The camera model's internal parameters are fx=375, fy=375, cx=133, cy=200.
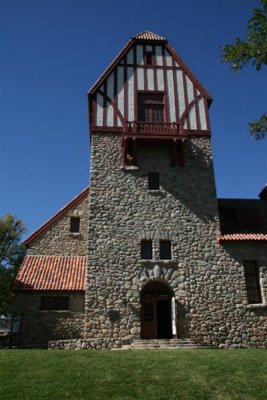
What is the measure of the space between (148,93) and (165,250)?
28.7 feet

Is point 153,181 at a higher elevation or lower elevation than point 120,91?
lower

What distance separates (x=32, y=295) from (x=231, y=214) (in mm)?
11268

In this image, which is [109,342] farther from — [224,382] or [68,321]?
[224,382]

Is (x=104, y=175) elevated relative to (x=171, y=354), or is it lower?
elevated

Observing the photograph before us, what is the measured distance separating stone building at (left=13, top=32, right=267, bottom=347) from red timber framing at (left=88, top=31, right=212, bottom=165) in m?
0.06

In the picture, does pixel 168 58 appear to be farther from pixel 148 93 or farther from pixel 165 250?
pixel 165 250

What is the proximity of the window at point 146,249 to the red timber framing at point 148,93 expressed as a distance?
170 inches

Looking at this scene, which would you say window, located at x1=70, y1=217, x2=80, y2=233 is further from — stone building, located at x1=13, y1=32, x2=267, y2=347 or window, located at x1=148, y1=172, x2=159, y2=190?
window, located at x1=148, y1=172, x2=159, y2=190

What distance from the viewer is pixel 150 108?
2053cm

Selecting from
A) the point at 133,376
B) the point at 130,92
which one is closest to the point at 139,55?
the point at 130,92

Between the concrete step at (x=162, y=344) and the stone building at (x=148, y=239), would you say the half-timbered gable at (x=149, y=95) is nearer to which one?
the stone building at (x=148, y=239)

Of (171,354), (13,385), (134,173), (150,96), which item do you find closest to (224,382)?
(171,354)

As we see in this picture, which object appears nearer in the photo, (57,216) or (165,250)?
(165,250)

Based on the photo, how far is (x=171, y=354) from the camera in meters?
12.1
